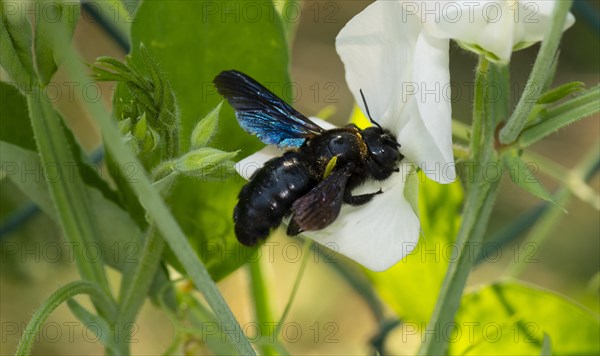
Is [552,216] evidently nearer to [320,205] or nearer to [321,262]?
[320,205]

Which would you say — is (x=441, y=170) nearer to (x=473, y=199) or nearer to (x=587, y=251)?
(x=473, y=199)

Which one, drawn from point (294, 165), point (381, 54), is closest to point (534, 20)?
point (381, 54)

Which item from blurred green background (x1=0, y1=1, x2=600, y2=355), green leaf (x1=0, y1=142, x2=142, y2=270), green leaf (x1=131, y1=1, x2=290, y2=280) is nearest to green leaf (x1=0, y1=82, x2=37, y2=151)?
green leaf (x1=0, y1=142, x2=142, y2=270)

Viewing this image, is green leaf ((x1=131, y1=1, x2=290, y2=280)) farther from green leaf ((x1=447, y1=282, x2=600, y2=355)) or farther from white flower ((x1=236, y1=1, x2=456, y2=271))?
green leaf ((x1=447, y1=282, x2=600, y2=355))

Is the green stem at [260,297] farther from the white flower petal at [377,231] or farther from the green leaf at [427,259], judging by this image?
the white flower petal at [377,231]

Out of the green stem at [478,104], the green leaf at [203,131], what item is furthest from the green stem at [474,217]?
the green leaf at [203,131]

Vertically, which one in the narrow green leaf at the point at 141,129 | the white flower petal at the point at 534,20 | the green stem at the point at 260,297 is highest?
the white flower petal at the point at 534,20

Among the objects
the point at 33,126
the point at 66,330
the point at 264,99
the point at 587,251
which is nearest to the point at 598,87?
the point at 264,99
